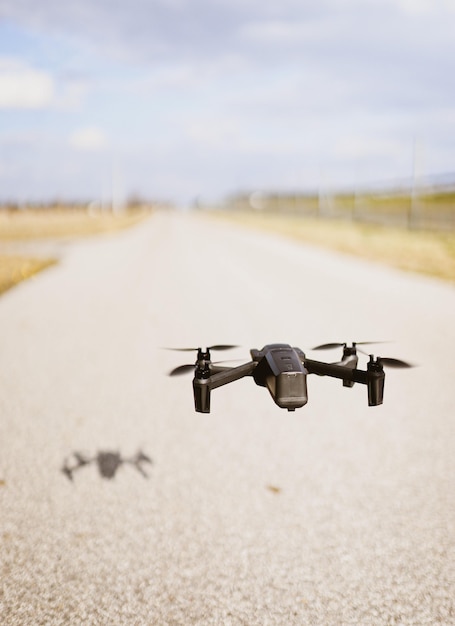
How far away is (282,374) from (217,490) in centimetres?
265

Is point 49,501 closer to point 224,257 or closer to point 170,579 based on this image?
point 170,579

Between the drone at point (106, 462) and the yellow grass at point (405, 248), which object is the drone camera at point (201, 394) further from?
the yellow grass at point (405, 248)

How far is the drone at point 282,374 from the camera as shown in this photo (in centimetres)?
98

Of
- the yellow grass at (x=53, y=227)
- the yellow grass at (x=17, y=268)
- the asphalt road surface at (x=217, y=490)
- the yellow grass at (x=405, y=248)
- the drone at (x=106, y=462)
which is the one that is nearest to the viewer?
the asphalt road surface at (x=217, y=490)

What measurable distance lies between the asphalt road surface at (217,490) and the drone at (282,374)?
5.60 feet

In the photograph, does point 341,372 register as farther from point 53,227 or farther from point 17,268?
point 53,227

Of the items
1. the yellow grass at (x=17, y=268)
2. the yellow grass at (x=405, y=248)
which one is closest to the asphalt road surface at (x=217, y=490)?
the yellow grass at (x=17, y=268)

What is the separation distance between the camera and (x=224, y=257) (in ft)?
61.9

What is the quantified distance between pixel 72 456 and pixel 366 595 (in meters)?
2.35

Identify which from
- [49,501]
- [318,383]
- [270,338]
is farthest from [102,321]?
[49,501]

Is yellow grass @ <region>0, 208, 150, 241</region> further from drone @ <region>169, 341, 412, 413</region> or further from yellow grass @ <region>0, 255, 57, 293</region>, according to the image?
drone @ <region>169, 341, 412, 413</region>

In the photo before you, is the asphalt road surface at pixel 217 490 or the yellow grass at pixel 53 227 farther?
the yellow grass at pixel 53 227

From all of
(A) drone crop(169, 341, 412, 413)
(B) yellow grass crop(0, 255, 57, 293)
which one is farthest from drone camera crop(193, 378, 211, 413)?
(B) yellow grass crop(0, 255, 57, 293)

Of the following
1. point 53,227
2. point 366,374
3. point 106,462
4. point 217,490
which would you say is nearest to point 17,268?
point 106,462
